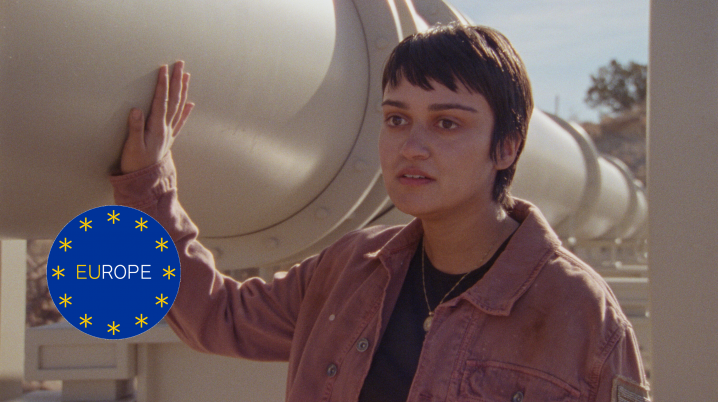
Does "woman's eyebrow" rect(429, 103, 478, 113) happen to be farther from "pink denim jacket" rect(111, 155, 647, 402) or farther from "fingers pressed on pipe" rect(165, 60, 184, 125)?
"fingers pressed on pipe" rect(165, 60, 184, 125)

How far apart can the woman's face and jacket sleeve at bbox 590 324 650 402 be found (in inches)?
13.2

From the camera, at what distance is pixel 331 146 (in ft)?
4.94

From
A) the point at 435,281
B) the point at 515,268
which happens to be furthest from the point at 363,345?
the point at 515,268

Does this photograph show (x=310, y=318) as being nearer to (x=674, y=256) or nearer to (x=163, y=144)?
(x=163, y=144)

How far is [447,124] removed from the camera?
123 cm

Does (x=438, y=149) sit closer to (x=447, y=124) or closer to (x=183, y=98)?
(x=447, y=124)

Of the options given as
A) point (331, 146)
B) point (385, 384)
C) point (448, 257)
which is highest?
point (331, 146)

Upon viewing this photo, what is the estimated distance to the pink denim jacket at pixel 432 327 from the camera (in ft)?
3.53

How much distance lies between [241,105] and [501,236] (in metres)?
0.50

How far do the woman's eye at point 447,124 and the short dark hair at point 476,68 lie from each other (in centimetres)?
6

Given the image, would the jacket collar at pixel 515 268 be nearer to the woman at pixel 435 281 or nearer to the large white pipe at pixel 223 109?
the woman at pixel 435 281

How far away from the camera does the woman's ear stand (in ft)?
4.19

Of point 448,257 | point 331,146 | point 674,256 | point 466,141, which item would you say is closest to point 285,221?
point 331,146

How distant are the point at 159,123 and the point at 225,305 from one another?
0.47m
